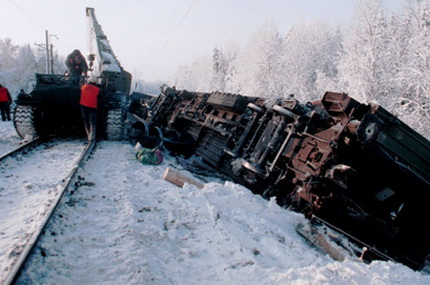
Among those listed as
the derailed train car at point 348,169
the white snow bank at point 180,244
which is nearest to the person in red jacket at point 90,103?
the white snow bank at point 180,244

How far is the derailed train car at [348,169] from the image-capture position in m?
4.33

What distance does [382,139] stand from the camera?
197 inches

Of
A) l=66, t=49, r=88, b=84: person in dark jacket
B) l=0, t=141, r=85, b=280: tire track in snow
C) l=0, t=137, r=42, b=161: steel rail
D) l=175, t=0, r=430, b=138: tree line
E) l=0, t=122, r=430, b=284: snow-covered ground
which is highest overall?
l=175, t=0, r=430, b=138: tree line

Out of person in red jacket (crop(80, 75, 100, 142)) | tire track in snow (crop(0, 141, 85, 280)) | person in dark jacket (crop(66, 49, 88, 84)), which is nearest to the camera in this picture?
tire track in snow (crop(0, 141, 85, 280))

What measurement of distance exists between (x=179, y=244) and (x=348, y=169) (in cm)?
277

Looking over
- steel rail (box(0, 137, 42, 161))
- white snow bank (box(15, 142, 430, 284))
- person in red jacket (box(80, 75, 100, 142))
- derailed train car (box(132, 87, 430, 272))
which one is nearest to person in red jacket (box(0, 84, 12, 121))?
steel rail (box(0, 137, 42, 161))

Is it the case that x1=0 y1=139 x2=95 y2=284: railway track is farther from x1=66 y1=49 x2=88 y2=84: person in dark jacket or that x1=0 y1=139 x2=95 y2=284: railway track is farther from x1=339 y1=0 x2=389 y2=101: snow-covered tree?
x1=339 y1=0 x2=389 y2=101: snow-covered tree

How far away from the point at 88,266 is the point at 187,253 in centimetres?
99

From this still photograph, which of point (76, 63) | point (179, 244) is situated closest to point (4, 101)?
point (76, 63)

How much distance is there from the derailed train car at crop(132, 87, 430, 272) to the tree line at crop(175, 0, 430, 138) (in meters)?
A: 1.57

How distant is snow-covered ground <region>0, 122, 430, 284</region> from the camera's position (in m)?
2.47

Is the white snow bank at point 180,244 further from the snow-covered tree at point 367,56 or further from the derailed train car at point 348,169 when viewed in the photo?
the snow-covered tree at point 367,56

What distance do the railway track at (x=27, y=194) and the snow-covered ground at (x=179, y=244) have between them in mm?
131

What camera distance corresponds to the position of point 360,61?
63.4 ft
